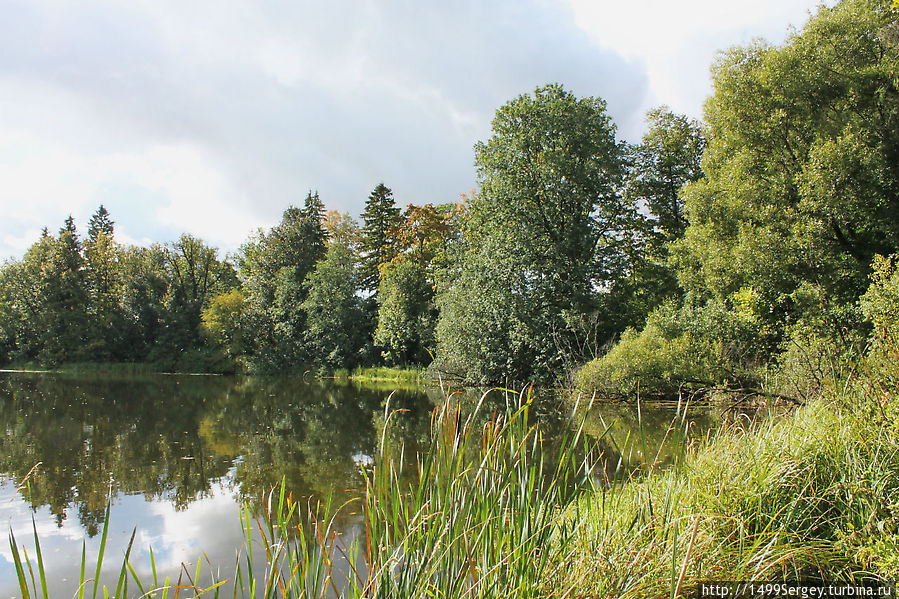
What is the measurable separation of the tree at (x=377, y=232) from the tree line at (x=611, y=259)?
0.44ft

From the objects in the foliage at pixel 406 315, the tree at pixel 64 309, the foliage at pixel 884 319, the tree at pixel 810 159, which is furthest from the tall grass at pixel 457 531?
the tree at pixel 64 309

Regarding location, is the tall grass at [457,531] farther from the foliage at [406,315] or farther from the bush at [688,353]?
the foliage at [406,315]

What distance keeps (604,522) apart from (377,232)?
105 feet

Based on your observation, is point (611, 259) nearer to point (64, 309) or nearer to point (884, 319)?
point (884, 319)

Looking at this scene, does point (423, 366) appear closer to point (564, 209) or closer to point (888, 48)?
point (564, 209)

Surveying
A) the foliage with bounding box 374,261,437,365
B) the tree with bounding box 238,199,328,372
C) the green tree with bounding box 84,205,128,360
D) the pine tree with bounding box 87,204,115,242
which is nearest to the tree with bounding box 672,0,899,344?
the foliage with bounding box 374,261,437,365

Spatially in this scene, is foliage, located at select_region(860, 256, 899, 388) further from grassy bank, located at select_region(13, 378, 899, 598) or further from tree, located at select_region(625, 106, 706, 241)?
tree, located at select_region(625, 106, 706, 241)

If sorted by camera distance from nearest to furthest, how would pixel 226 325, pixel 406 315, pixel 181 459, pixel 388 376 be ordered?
1. pixel 181 459
2. pixel 406 315
3. pixel 388 376
4. pixel 226 325

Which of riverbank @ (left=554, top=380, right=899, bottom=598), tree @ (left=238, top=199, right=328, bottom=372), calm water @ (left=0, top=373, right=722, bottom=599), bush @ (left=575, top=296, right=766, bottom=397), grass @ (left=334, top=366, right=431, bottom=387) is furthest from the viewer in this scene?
tree @ (left=238, top=199, right=328, bottom=372)

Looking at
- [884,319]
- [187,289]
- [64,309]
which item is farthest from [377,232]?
[884,319]

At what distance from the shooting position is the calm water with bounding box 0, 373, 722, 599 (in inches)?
200

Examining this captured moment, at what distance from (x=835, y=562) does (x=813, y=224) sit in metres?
11.5

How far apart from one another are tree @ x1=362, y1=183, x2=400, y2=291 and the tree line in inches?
5.3

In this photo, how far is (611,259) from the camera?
60.0 ft
